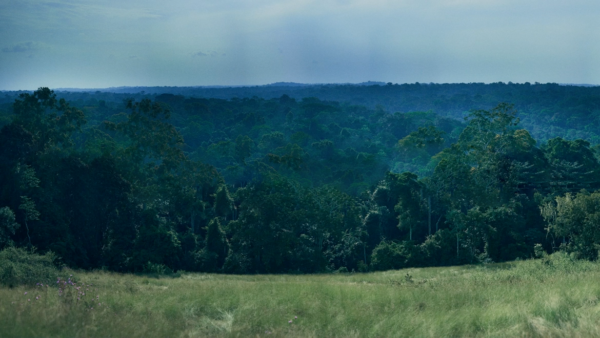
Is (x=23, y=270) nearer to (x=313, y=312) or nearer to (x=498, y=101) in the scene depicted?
(x=313, y=312)

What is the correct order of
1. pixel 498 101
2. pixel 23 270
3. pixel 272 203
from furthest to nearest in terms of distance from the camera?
pixel 498 101 < pixel 272 203 < pixel 23 270

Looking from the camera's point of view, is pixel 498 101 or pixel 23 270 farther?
pixel 498 101

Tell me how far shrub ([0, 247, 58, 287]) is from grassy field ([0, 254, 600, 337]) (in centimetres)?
174

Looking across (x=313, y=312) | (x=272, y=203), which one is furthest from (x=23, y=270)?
(x=272, y=203)

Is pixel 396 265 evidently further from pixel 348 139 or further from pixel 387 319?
→ pixel 348 139

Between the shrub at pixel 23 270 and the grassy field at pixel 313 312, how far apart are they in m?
1.74

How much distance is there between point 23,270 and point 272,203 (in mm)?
20328

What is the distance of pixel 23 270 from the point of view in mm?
12211

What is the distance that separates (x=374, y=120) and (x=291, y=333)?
9255 centimetres

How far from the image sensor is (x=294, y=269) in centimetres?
3144

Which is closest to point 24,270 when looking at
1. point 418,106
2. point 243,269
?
point 243,269

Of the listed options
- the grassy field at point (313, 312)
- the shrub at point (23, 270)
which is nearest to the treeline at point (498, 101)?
the shrub at point (23, 270)

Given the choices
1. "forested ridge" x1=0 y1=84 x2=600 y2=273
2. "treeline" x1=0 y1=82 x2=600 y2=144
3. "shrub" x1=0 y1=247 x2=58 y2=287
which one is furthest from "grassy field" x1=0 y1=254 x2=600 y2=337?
"treeline" x1=0 y1=82 x2=600 y2=144

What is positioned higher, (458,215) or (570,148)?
(570,148)
